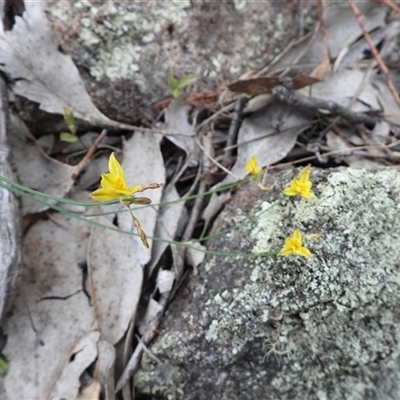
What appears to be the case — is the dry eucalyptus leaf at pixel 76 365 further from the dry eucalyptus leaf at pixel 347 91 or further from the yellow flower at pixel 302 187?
the dry eucalyptus leaf at pixel 347 91

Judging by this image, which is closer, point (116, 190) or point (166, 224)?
point (116, 190)

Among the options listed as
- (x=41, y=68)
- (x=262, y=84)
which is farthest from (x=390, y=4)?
(x=41, y=68)

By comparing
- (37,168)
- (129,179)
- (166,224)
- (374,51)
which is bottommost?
(166,224)

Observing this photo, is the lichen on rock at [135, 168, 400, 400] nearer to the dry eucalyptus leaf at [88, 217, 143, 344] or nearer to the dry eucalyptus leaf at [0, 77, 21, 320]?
the dry eucalyptus leaf at [88, 217, 143, 344]

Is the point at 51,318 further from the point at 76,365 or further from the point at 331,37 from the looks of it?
the point at 331,37

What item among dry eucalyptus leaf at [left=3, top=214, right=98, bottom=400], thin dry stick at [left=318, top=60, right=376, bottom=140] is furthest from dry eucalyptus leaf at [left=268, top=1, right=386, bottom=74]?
dry eucalyptus leaf at [left=3, top=214, right=98, bottom=400]

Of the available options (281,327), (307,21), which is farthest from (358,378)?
(307,21)
